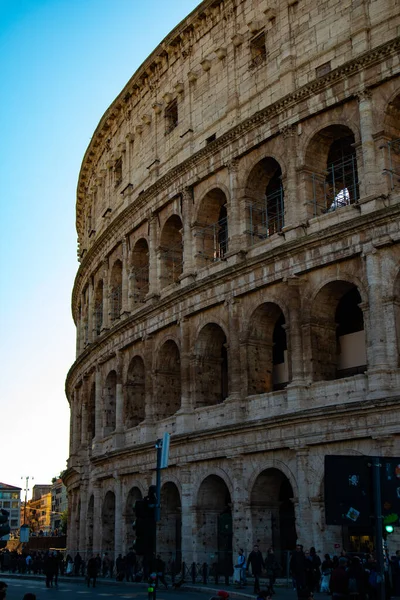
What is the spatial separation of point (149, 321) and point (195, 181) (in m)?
5.67

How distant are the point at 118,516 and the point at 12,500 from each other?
127m

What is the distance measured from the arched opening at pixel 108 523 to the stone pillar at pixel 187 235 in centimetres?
1059

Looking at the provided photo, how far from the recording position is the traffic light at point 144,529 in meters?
13.0

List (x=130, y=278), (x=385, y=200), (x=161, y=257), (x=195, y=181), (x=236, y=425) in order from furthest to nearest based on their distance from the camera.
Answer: (x=130, y=278) < (x=161, y=257) < (x=195, y=181) < (x=236, y=425) < (x=385, y=200)

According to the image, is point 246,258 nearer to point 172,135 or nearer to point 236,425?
point 236,425

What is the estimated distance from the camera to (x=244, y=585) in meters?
22.8

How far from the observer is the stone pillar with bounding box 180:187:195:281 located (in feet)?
97.3

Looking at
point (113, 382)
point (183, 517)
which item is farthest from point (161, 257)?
point (183, 517)

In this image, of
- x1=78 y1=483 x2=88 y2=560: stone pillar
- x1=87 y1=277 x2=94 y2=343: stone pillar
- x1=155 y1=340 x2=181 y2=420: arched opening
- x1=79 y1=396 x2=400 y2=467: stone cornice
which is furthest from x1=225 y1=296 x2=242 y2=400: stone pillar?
x1=87 y1=277 x2=94 y2=343: stone pillar

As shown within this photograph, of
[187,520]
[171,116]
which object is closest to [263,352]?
[187,520]

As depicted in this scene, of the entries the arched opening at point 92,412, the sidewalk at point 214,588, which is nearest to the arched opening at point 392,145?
the sidewalk at point 214,588

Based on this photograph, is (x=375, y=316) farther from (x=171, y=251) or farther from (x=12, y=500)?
(x=12, y=500)

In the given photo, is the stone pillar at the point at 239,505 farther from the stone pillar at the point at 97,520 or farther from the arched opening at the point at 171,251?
the stone pillar at the point at 97,520

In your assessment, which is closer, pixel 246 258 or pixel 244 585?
pixel 244 585
